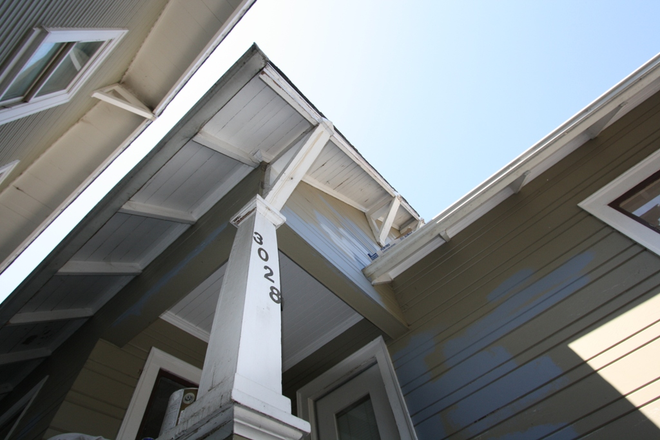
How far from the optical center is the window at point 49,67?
259 centimetres

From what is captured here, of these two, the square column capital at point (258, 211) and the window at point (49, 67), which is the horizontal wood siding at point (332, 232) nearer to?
the square column capital at point (258, 211)

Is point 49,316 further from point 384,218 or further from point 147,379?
point 384,218

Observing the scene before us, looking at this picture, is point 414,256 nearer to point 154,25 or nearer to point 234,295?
point 234,295

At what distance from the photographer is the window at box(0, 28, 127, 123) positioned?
102 inches

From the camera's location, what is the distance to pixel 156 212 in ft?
11.8

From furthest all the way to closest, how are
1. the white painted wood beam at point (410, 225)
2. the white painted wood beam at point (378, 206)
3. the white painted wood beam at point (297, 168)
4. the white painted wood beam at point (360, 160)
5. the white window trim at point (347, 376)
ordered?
1. the white painted wood beam at point (410, 225)
2. the white painted wood beam at point (378, 206)
3. the white painted wood beam at point (360, 160)
4. the white window trim at point (347, 376)
5. the white painted wood beam at point (297, 168)

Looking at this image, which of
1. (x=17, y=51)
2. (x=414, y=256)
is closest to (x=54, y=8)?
(x=17, y=51)

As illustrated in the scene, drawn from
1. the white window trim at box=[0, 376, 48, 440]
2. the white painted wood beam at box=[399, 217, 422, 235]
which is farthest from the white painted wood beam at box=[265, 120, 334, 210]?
the white painted wood beam at box=[399, 217, 422, 235]

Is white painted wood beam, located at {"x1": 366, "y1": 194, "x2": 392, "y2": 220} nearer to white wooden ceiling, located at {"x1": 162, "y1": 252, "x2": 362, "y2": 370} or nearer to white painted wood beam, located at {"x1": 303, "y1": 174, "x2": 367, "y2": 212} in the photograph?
white painted wood beam, located at {"x1": 303, "y1": 174, "x2": 367, "y2": 212}

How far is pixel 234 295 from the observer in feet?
5.84

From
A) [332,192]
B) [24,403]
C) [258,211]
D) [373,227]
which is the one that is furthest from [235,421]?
[373,227]

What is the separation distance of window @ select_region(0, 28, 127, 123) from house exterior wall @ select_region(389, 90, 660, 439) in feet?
12.5

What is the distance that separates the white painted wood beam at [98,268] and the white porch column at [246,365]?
2.19 m

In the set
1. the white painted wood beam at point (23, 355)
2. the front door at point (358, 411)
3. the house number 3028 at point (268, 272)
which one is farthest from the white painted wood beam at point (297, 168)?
the white painted wood beam at point (23, 355)
